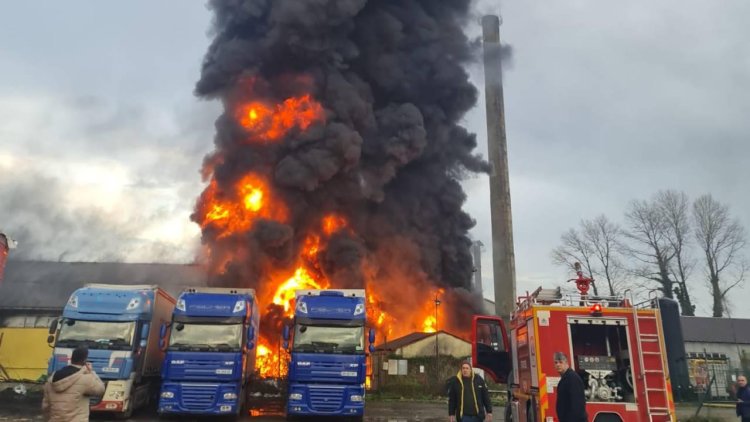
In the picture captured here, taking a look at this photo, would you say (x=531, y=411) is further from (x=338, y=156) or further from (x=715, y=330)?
(x=715, y=330)

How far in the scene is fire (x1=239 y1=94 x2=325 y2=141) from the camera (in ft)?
88.4

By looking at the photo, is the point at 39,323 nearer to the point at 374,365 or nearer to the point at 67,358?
the point at 374,365

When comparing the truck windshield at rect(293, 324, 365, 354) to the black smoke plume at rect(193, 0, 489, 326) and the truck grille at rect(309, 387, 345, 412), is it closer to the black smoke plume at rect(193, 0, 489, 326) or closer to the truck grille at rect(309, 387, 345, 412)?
the truck grille at rect(309, 387, 345, 412)

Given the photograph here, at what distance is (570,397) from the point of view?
6891 mm

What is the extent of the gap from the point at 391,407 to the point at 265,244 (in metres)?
9.26

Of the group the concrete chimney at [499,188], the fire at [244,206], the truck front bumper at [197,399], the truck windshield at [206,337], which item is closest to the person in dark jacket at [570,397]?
the truck front bumper at [197,399]

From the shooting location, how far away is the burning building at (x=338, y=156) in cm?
2623

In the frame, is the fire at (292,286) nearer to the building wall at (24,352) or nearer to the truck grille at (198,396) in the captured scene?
the truck grille at (198,396)

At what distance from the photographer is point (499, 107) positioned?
140 ft

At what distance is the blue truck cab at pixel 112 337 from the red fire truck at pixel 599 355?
35.3ft

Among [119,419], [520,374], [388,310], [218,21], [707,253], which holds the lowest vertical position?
[119,419]

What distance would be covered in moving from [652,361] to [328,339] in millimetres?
8721

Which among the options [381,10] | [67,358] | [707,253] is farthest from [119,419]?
[707,253]

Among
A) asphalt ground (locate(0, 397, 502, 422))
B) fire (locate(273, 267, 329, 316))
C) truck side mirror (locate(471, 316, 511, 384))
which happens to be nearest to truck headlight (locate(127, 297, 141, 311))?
asphalt ground (locate(0, 397, 502, 422))
